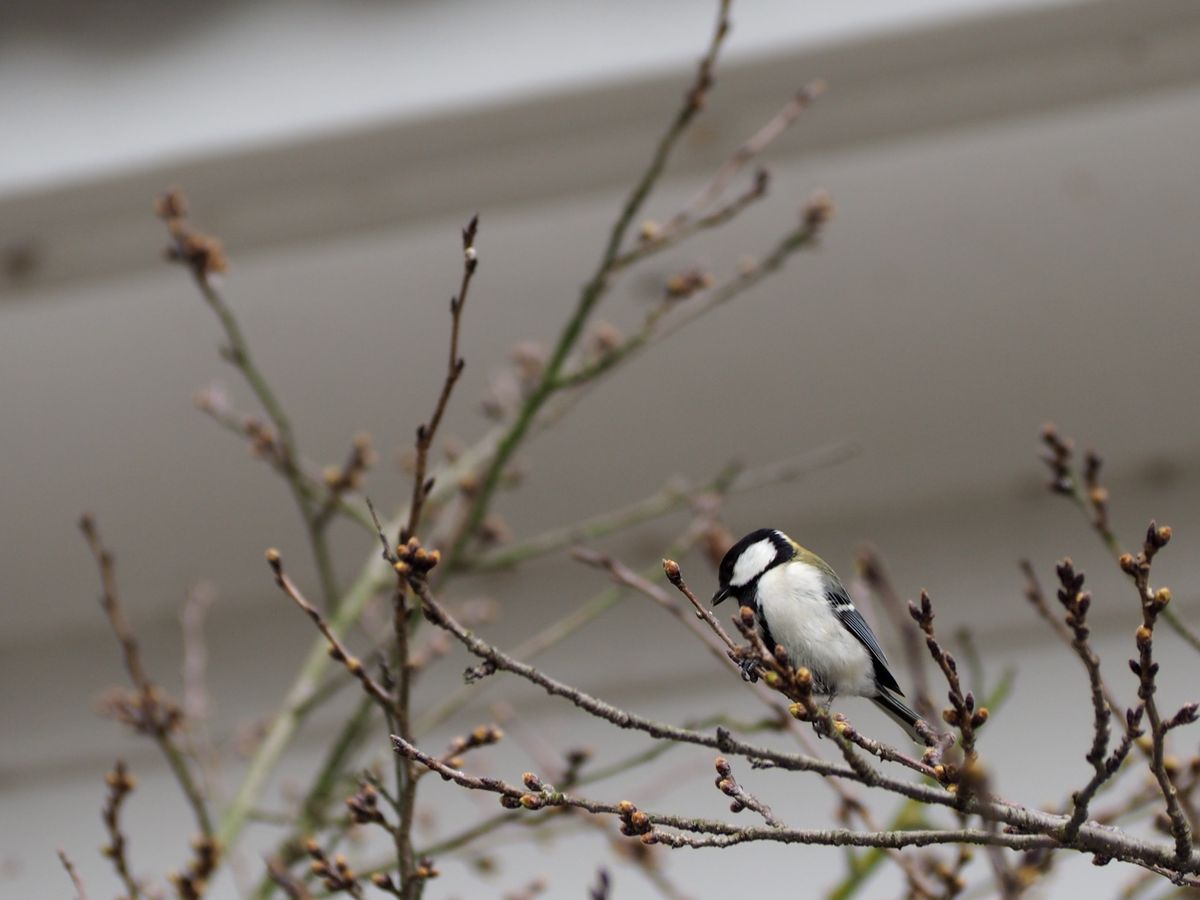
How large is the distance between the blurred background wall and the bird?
0.77m

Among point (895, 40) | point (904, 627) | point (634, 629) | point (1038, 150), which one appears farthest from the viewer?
point (634, 629)

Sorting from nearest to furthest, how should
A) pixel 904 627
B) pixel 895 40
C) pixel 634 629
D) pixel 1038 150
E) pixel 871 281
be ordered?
1. pixel 904 627
2. pixel 895 40
3. pixel 1038 150
4. pixel 871 281
5. pixel 634 629

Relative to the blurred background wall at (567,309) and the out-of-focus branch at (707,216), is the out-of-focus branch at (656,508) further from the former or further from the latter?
the blurred background wall at (567,309)

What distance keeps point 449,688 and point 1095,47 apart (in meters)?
1.11

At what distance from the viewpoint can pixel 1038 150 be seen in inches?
54.2

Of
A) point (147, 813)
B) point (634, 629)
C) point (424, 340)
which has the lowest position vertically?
point (634, 629)

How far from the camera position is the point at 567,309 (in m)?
1.58

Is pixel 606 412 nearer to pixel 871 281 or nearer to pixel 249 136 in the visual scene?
pixel 871 281

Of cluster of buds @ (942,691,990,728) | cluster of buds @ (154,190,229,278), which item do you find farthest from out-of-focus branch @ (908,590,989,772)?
cluster of buds @ (154,190,229,278)

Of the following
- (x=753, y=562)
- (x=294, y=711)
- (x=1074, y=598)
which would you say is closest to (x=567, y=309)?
(x=294, y=711)

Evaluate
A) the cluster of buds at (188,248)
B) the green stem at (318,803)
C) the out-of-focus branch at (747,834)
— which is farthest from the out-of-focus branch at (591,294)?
the out-of-focus branch at (747,834)

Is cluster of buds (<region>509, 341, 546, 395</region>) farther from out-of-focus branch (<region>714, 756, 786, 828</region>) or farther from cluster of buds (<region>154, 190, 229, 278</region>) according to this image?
out-of-focus branch (<region>714, 756, 786, 828</region>)

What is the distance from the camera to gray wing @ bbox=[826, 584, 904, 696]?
0.55m

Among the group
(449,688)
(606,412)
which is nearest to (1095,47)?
(606,412)
